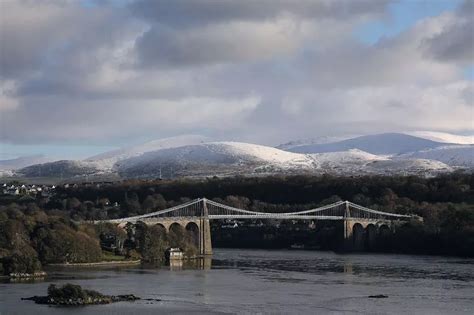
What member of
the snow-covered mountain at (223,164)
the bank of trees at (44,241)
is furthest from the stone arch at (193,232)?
the snow-covered mountain at (223,164)

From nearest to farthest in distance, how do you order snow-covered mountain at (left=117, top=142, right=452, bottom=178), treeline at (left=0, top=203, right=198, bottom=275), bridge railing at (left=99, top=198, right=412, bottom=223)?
treeline at (left=0, top=203, right=198, bottom=275)
bridge railing at (left=99, top=198, right=412, bottom=223)
snow-covered mountain at (left=117, top=142, right=452, bottom=178)

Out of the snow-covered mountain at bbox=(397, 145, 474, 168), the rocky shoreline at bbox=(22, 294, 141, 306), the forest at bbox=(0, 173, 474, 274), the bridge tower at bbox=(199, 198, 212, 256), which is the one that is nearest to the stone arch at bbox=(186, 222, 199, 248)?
the bridge tower at bbox=(199, 198, 212, 256)

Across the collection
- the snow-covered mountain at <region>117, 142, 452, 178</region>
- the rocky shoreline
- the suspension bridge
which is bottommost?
the rocky shoreline

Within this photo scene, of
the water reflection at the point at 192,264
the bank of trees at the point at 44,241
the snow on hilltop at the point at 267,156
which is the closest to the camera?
the bank of trees at the point at 44,241

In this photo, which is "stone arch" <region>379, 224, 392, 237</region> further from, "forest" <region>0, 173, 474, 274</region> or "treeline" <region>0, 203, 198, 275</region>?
"treeline" <region>0, 203, 198, 275</region>

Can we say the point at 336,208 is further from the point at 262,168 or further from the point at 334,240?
the point at 262,168

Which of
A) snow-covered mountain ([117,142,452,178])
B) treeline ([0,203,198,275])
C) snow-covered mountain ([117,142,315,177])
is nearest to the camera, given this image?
treeline ([0,203,198,275])

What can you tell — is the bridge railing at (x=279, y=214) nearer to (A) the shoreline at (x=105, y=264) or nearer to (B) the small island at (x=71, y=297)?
(A) the shoreline at (x=105, y=264)
